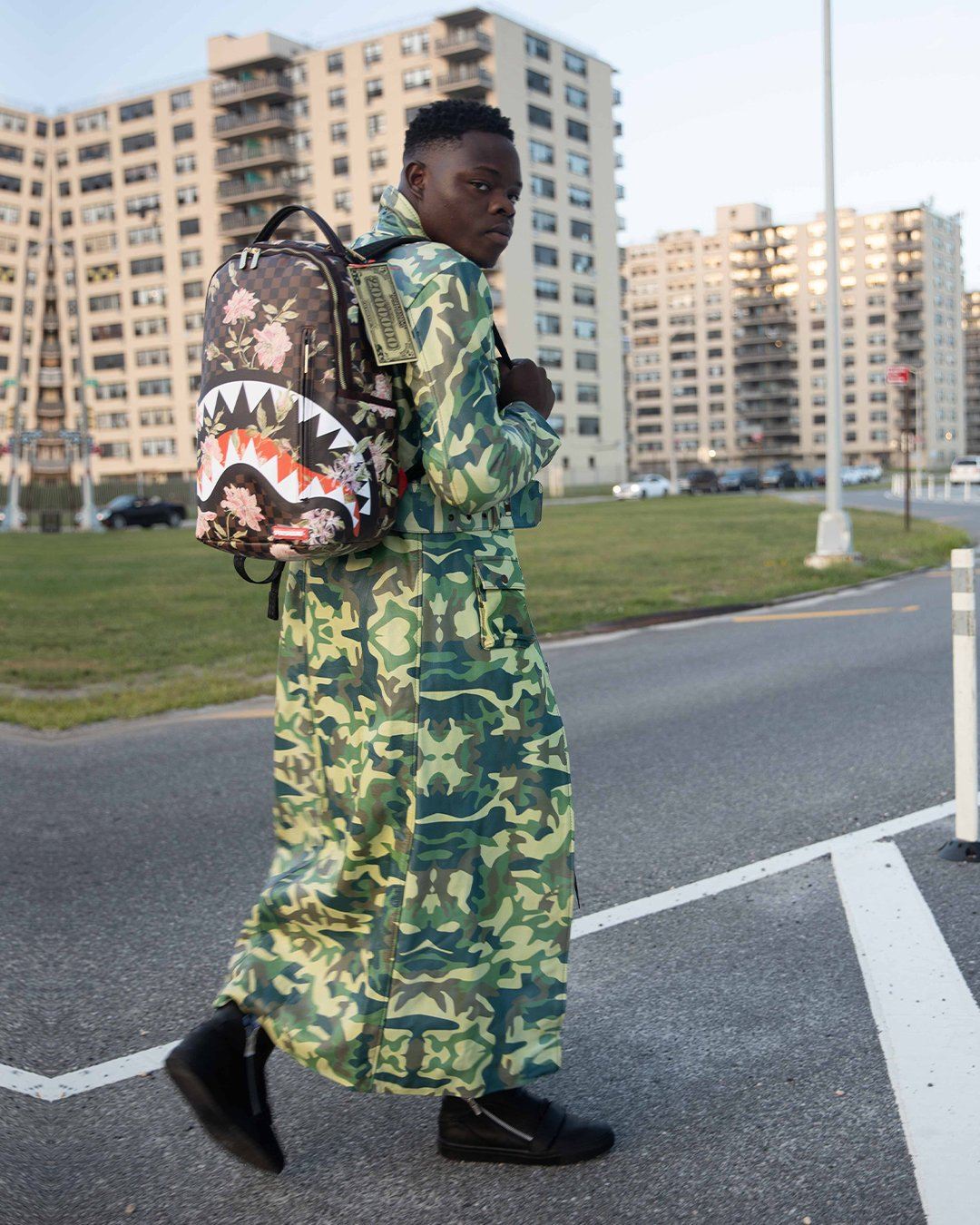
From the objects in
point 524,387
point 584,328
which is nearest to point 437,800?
point 524,387

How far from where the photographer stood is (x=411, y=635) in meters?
2.41

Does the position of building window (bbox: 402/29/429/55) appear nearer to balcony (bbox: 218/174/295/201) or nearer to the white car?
balcony (bbox: 218/174/295/201)

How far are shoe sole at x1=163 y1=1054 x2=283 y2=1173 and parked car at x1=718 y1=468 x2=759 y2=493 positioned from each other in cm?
7471

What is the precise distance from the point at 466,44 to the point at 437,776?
89.2 meters

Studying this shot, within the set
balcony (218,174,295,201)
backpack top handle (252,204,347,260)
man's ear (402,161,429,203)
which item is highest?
balcony (218,174,295,201)

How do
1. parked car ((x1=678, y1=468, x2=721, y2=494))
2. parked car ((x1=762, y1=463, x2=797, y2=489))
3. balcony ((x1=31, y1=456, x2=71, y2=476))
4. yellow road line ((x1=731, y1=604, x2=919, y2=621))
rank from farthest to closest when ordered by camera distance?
parked car ((x1=762, y1=463, x2=797, y2=489)) → parked car ((x1=678, y1=468, x2=721, y2=494)) → balcony ((x1=31, y1=456, x2=71, y2=476)) → yellow road line ((x1=731, y1=604, x2=919, y2=621))

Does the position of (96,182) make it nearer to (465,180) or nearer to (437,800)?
(465,180)

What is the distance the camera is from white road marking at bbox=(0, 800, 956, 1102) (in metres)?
2.95

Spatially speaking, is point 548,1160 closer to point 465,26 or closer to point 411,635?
point 411,635

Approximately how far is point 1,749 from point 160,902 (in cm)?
329

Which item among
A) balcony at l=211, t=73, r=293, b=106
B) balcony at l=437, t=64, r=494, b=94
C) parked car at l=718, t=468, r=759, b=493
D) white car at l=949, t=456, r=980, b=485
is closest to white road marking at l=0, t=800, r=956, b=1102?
white car at l=949, t=456, r=980, b=485

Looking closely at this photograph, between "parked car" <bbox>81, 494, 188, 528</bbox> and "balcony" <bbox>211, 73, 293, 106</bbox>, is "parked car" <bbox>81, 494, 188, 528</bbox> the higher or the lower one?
the lower one

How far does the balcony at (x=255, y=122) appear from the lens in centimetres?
9012

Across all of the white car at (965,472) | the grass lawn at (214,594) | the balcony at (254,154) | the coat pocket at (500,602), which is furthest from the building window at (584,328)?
the coat pocket at (500,602)
